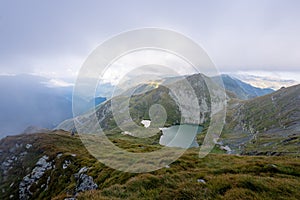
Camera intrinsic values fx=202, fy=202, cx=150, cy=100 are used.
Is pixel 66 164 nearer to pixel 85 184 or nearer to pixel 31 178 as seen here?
pixel 31 178

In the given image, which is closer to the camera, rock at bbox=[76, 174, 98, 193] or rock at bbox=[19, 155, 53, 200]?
rock at bbox=[76, 174, 98, 193]

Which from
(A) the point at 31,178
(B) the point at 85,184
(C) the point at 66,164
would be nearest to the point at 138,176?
(B) the point at 85,184

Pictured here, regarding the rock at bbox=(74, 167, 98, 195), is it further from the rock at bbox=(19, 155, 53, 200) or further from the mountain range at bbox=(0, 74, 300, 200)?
the rock at bbox=(19, 155, 53, 200)

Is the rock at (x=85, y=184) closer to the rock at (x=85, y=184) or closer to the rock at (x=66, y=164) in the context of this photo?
the rock at (x=85, y=184)

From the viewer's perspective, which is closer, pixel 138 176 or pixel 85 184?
pixel 138 176


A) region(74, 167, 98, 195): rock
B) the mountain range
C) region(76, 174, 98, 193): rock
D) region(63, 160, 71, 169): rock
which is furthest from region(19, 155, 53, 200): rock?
region(76, 174, 98, 193): rock

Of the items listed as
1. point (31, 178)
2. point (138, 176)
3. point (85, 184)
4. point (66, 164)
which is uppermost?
point (138, 176)

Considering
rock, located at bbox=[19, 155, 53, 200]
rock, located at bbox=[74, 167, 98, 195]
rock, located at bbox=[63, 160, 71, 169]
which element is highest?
rock, located at bbox=[74, 167, 98, 195]

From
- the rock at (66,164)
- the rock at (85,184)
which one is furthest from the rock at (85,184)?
the rock at (66,164)

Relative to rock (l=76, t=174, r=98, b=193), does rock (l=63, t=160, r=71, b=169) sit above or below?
below

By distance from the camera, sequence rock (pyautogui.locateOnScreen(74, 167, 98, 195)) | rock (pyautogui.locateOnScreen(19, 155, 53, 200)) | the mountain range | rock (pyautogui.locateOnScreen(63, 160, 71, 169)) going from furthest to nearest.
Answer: rock (pyautogui.locateOnScreen(19, 155, 53, 200))
rock (pyautogui.locateOnScreen(63, 160, 71, 169))
rock (pyautogui.locateOnScreen(74, 167, 98, 195))
the mountain range

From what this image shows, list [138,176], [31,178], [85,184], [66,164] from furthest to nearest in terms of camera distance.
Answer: [31,178], [66,164], [85,184], [138,176]
